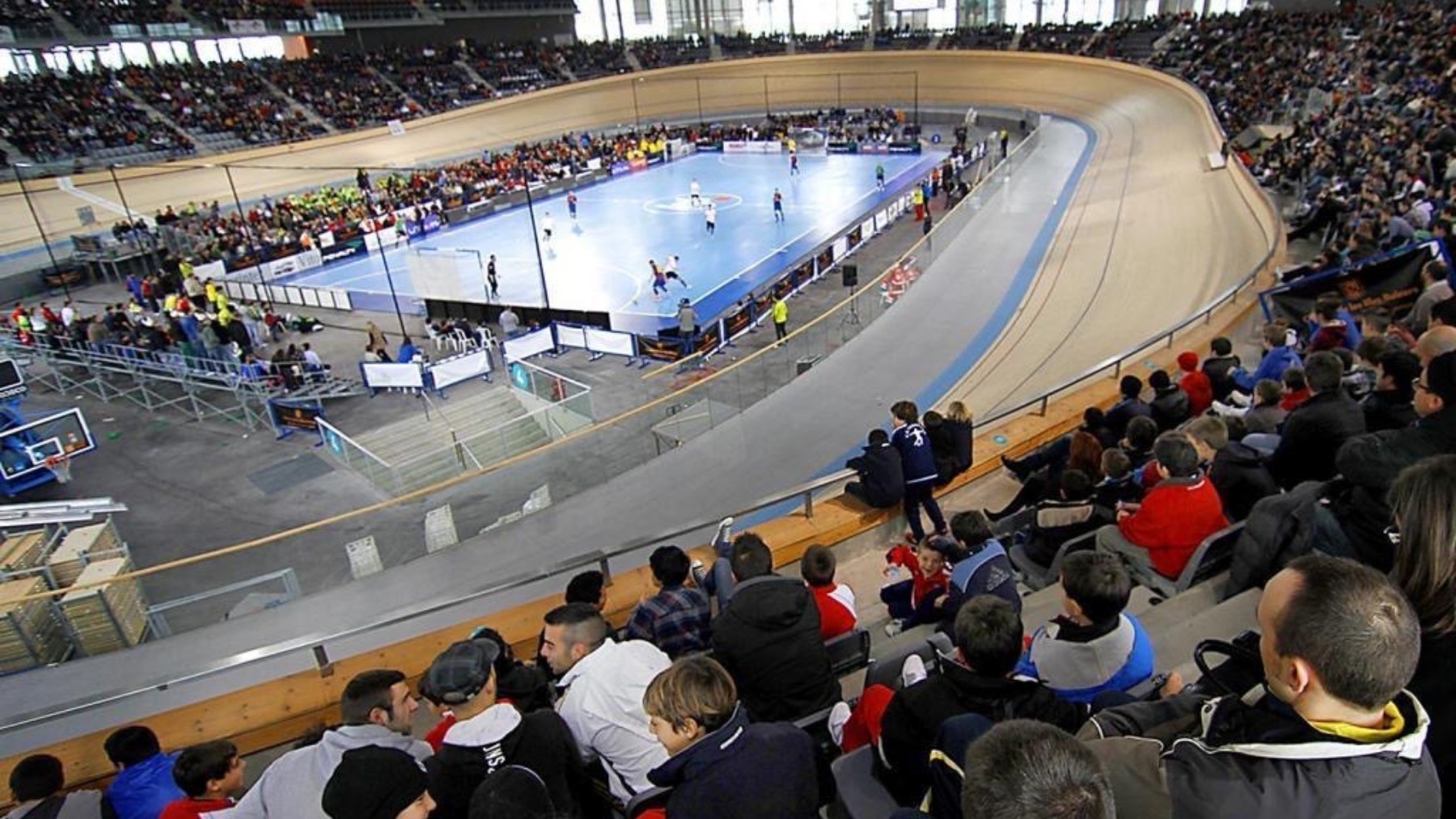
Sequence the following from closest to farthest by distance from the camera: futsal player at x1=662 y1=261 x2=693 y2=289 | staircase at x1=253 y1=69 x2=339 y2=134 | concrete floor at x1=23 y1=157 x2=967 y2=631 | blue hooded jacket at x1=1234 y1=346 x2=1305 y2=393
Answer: blue hooded jacket at x1=1234 y1=346 x2=1305 y2=393
concrete floor at x1=23 y1=157 x2=967 y2=631
futsal player at x1=662 y1=261 x2=693 y2=289
staircase at x1=253 y1=69 x2=339 y2=134

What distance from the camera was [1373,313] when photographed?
7.72m

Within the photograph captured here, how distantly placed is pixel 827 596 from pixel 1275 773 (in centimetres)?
256

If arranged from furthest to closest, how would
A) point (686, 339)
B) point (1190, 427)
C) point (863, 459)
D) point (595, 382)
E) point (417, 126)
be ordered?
point (417, 126), point (686, 339), point (595, 382), point (863, 459), point (1190, 427)

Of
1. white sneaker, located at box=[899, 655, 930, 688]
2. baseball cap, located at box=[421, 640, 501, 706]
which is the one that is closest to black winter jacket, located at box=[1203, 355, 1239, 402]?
white sneaker, located at box=[899, 655, 930, 688]

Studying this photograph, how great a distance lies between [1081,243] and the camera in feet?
57.0

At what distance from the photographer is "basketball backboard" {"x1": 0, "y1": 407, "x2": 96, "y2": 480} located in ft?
46.0

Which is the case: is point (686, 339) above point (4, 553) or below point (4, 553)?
below

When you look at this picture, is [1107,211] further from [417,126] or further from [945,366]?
[417,126]

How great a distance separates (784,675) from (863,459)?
2.68 metres

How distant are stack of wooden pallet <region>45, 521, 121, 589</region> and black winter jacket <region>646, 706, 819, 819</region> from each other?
796 centimetres

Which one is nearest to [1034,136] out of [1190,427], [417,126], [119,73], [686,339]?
[686,339]

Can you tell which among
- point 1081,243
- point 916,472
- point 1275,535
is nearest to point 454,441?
point 916,472

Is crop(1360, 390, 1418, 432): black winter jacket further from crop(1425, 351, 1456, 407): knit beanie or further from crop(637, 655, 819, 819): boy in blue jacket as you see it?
crop(637, 655, 819, 819): boy in blue jacket

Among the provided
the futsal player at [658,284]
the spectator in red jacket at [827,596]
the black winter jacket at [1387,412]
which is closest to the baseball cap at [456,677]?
the spectator in red jacket at [827,596]
